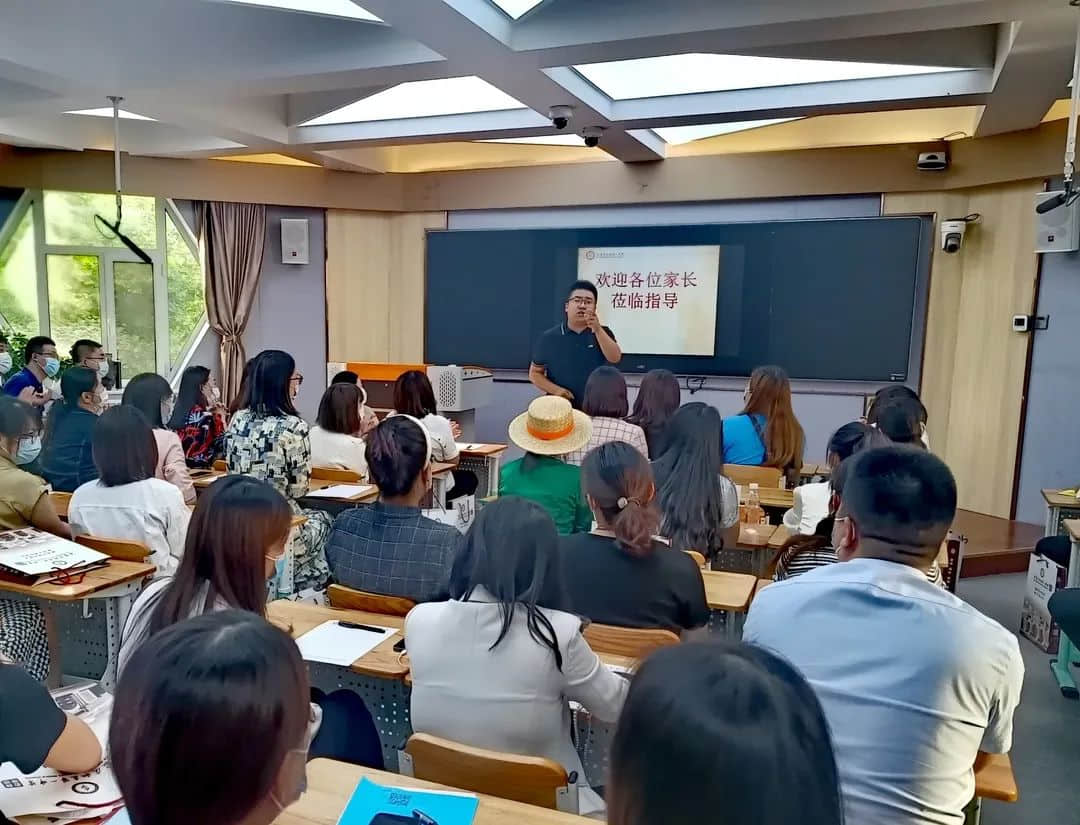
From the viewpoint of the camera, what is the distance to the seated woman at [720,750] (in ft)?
2.04

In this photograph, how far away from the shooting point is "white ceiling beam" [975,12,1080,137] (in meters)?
3.40

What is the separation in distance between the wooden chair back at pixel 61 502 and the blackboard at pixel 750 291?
4189 mm

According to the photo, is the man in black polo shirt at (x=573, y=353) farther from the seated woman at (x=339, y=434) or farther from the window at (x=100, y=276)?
the window at (x=100, y=276)

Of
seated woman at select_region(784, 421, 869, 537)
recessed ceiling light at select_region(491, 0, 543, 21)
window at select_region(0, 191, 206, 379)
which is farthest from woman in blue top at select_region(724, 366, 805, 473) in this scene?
window at select_region(0, 191, 206, 379)

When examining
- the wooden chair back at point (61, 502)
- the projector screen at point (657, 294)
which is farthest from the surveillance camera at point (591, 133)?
the wooden chair back at point (61, 502)

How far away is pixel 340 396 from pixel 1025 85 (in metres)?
4.22

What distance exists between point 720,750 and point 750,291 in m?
6.17

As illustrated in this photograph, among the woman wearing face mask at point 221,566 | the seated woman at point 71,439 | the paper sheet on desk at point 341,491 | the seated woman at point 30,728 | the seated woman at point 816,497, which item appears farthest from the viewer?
the seated woman at point 71,439

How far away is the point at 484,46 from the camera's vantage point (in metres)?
3.70

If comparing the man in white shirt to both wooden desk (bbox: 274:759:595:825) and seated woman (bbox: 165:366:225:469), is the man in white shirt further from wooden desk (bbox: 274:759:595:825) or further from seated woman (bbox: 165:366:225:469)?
seated woman (bbox: 165:366:225:469)

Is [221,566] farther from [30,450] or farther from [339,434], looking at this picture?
[30,450]

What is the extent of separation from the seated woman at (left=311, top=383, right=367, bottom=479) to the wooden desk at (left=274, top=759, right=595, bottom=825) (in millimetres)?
2824

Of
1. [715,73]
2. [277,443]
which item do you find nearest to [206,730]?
[277,443]

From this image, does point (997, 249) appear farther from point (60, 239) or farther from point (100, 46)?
point (60, 239)
